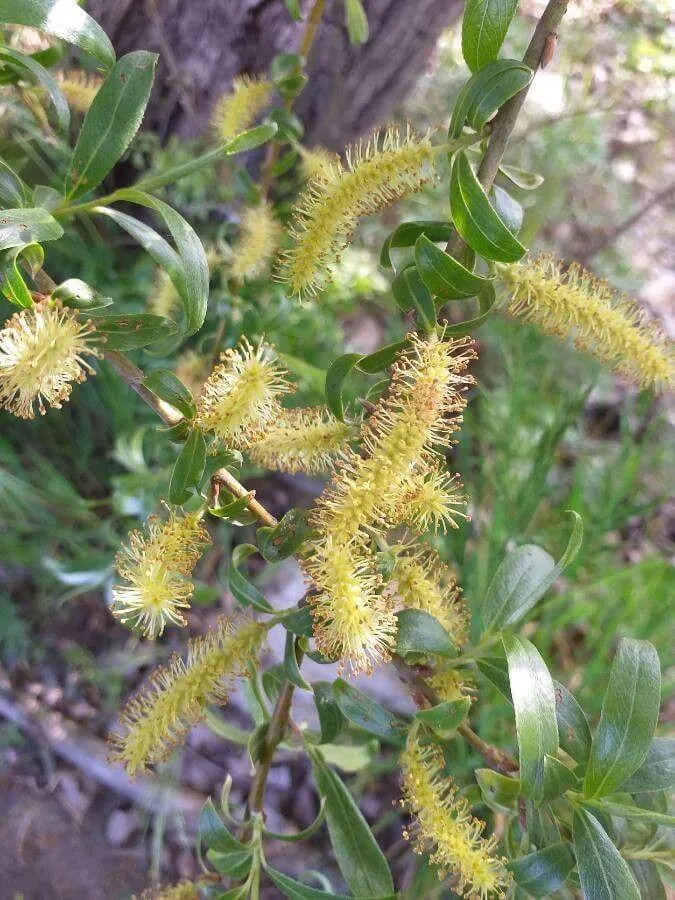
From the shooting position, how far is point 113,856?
4.51 ft

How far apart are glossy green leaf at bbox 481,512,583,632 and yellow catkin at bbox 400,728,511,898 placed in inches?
4.7

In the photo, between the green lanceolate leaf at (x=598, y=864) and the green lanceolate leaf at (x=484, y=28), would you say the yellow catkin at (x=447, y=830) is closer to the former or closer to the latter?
the green lanceolate leaf at (x=598, y=864)

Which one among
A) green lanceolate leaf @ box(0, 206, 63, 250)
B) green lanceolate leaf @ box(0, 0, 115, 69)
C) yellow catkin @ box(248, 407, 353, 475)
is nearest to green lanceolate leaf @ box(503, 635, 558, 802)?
yellow catkin @ box(248, 407, 353, 475)

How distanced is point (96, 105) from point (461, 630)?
0.52 meters

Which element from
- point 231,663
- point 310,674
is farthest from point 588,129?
point 231,663

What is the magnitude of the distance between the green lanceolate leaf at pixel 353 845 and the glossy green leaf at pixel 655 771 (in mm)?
234

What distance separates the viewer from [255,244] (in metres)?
0.88

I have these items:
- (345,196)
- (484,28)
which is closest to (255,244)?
(345,196)

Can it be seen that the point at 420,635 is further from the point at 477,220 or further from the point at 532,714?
the point at 477,220

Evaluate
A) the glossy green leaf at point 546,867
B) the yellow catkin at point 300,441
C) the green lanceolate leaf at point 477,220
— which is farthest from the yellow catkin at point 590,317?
the glossy green leaf at point 546,867

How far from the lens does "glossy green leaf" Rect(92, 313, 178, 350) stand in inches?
21.0

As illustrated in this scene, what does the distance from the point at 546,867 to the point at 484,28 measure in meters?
0.61

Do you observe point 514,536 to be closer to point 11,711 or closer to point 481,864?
point 481,864

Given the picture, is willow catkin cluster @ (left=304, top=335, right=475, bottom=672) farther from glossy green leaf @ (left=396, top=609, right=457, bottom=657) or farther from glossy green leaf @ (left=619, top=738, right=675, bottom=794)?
glossy green leaf @ (left=619, top=738, right=675, bottom=794)
